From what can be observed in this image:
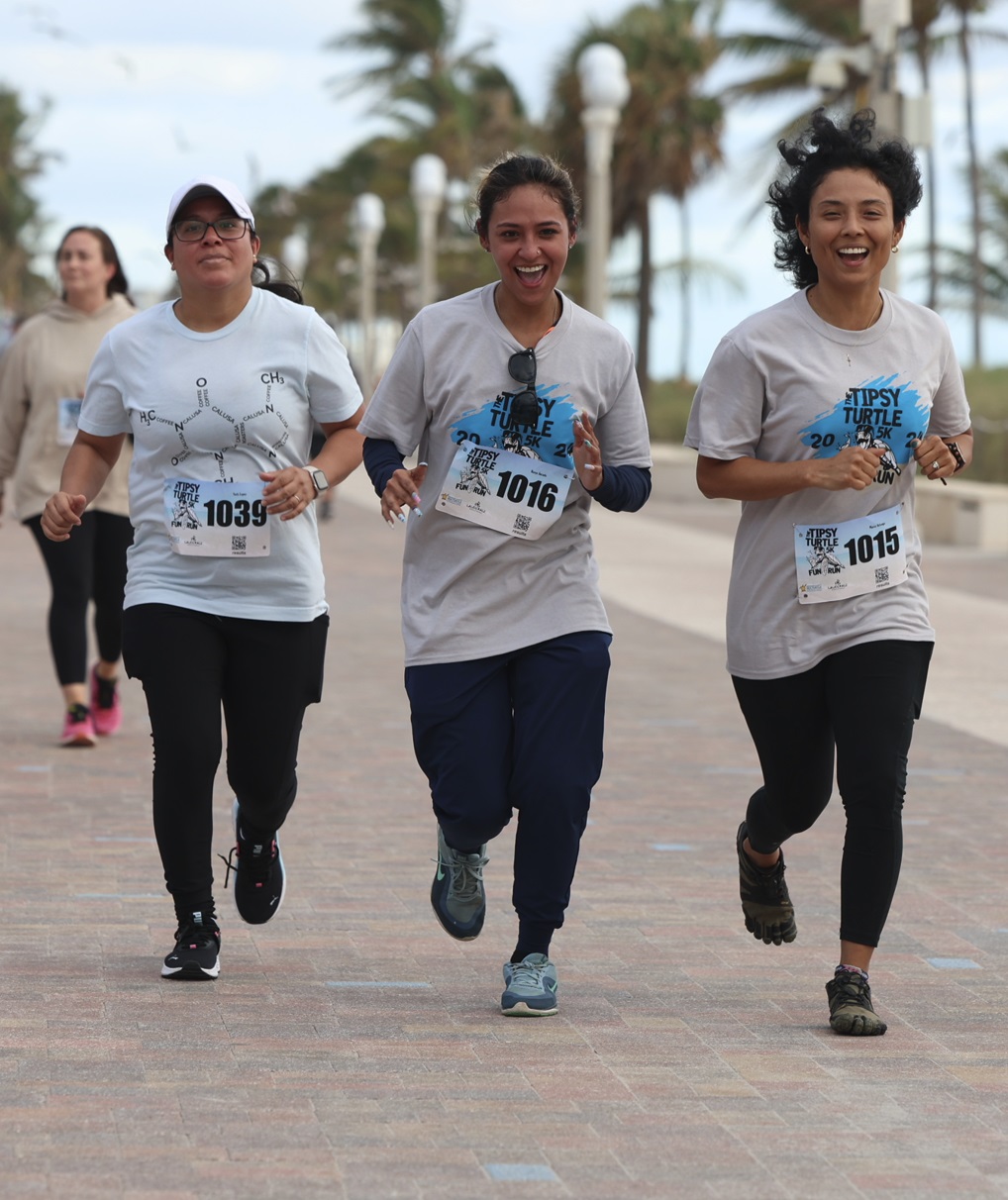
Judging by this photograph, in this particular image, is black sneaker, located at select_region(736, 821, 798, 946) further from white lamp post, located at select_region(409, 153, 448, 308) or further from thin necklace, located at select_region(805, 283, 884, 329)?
white lamp post, located at select_region(409, 153, 448, 308)

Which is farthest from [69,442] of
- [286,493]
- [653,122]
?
[653,122]

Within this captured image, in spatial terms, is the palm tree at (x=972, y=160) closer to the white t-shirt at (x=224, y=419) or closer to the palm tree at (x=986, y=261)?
the palm tree at (x=986, y=261)

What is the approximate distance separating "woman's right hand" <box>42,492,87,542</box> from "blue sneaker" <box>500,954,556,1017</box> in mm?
1452

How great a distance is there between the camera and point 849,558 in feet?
16.9

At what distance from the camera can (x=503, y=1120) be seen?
428 centimetres

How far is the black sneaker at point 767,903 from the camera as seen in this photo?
A: 571 centimetres

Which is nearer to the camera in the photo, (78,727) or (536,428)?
(536,428)

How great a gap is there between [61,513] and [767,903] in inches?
74.7

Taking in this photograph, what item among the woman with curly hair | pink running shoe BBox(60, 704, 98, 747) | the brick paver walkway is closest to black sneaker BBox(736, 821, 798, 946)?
→ the brick paver walkway

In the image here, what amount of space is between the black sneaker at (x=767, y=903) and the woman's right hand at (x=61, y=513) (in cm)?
174

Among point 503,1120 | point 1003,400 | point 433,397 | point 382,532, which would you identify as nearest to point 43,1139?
point 503,1120

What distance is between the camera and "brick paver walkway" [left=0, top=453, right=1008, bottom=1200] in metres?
4.03

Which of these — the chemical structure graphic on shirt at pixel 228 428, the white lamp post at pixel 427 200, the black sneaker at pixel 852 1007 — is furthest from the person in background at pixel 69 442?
the white lamp post at pixel 427 200

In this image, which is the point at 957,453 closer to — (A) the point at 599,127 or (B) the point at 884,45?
(B) the point at 884,45
